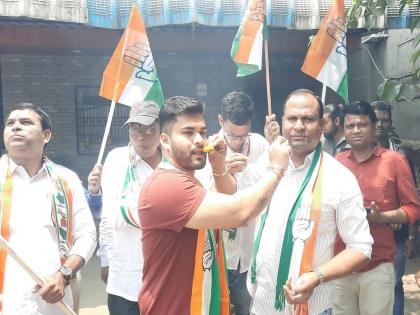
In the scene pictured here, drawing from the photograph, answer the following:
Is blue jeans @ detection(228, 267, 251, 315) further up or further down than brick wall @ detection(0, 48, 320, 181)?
further down

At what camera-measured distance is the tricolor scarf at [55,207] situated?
8.67 feet

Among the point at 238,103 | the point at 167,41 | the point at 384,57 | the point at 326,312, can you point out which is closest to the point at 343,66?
the point at 238,103

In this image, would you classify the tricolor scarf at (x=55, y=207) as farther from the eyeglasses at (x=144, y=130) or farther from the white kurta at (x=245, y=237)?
the white kurta at (x=245, y=237)

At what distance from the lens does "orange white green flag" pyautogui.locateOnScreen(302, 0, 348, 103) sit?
3.94 m

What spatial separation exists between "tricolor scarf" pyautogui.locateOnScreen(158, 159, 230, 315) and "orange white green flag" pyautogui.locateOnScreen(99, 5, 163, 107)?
163 centimetres

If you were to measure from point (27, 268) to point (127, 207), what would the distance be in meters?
0.75

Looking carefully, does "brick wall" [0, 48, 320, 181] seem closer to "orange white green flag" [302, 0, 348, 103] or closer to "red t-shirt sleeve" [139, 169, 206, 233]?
"orange white green flag" [302, 0, 348, 103]

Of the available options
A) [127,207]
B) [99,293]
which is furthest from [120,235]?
[99,293]

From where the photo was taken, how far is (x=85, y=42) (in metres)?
7.62

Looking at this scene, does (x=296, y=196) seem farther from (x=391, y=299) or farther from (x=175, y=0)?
(x=175, y=0)

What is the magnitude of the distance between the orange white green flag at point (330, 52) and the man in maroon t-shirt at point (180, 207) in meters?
1.89

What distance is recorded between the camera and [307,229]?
243cm

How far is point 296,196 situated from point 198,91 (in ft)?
24.8

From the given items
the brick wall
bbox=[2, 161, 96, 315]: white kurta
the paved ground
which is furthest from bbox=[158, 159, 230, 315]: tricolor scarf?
the brick wall
